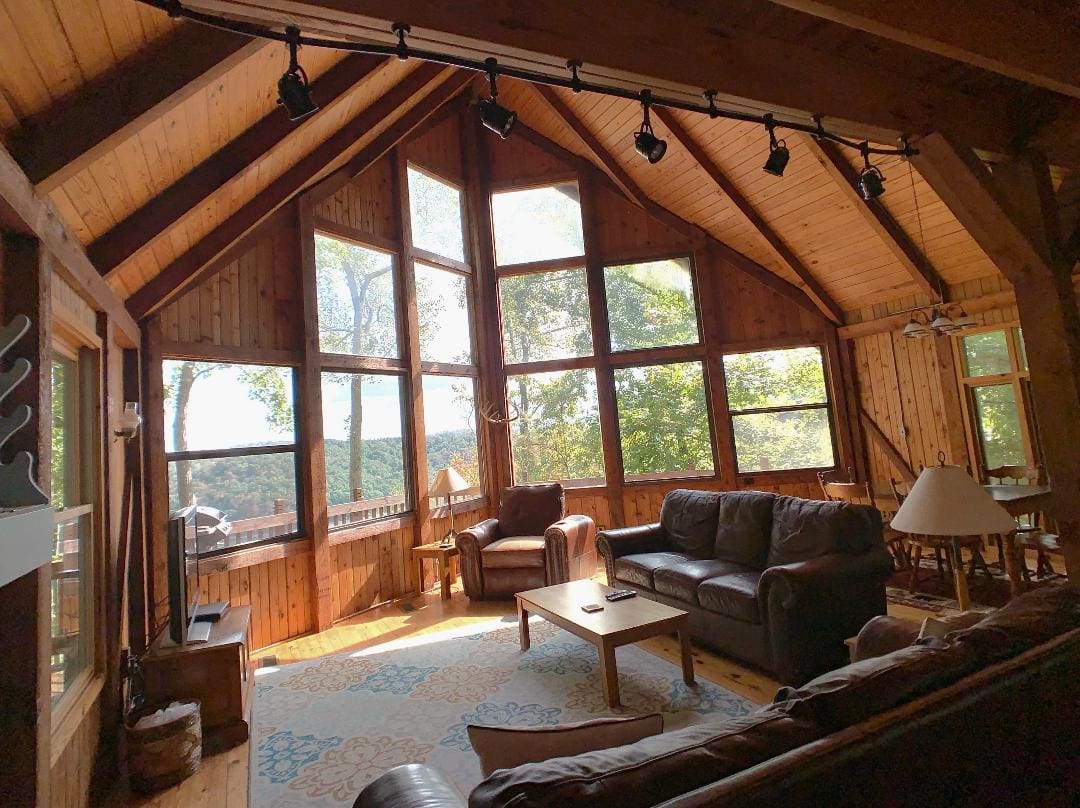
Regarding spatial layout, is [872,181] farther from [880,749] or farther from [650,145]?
[880,749]

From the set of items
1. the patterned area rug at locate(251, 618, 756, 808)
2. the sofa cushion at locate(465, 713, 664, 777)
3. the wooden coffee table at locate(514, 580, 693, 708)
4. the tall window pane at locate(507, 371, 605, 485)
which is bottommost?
the patterned area rug at locate(251, 618, 756, 808)

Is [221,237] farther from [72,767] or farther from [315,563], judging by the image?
[72,767]

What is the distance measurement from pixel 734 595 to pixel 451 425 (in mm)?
3729

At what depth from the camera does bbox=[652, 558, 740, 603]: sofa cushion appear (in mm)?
3574

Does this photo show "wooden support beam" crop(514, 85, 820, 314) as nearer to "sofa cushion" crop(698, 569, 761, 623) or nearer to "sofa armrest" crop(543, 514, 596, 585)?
"sofa armrest" crop(543, 514, 596, 585)

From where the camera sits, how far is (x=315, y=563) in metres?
4.58

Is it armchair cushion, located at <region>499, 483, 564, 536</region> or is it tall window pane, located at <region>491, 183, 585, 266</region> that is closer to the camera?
armchair cushion, located at <region>499, 483, 564, 536</region>

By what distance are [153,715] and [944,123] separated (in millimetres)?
4606

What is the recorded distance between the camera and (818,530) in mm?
3383

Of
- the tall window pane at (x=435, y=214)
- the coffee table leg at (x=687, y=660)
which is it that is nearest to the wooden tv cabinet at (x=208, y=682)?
the coffee table leg at (x=687, y=660)

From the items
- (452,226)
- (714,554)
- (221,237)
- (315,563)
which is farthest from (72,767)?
(452,226)

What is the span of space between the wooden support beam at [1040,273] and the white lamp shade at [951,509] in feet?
2.30

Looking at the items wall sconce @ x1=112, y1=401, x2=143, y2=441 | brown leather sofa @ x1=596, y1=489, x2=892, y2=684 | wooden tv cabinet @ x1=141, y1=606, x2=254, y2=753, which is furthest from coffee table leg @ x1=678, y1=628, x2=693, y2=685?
wall sconce @ x1=112, y1=401, x2=143, y2=441

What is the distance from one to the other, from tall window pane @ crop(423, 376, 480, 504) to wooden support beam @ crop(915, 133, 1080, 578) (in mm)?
4631
